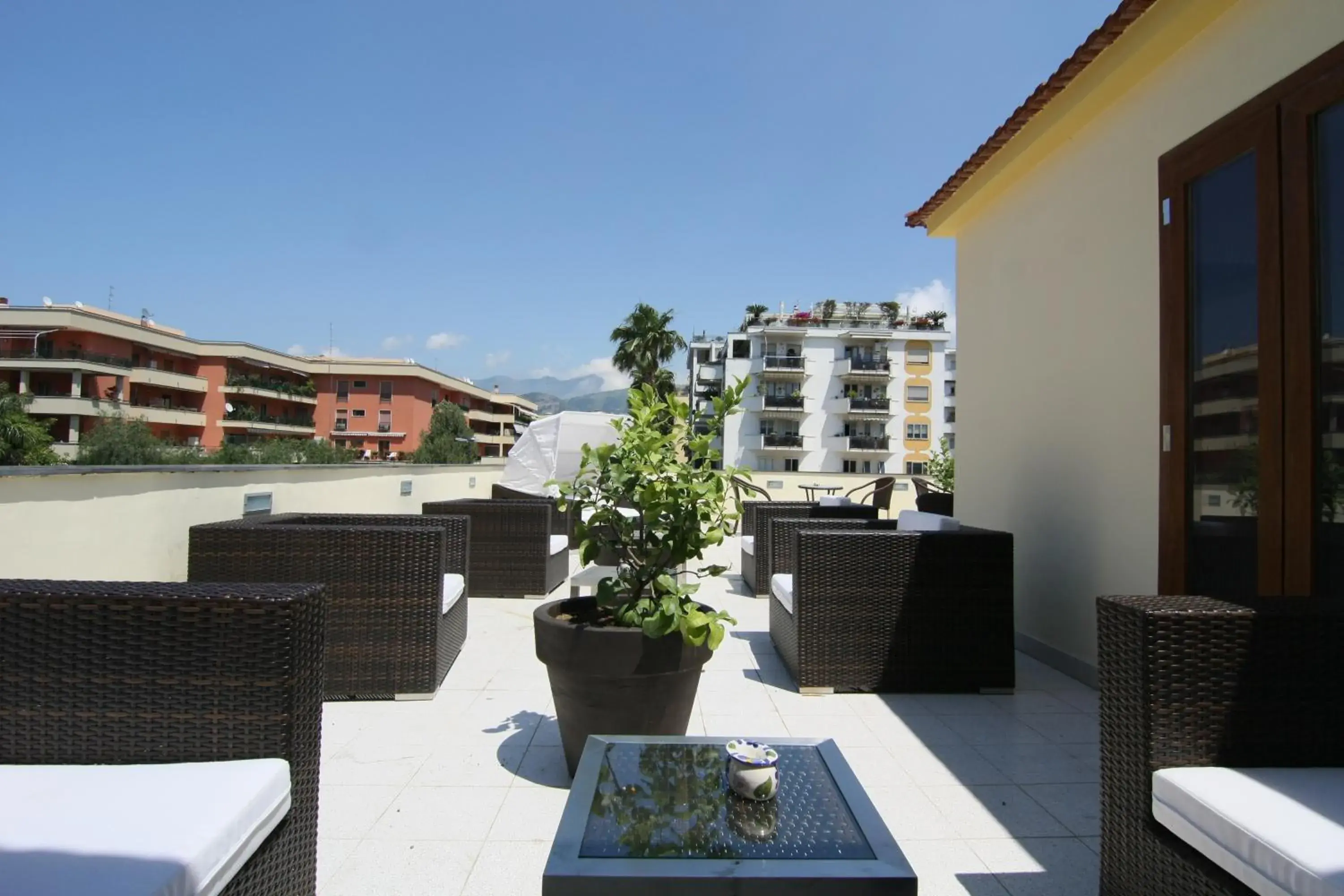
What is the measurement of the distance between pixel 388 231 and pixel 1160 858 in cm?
2097

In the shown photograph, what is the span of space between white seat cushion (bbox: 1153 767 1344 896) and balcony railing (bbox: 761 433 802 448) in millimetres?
48366

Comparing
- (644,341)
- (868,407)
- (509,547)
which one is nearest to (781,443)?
(868,407)

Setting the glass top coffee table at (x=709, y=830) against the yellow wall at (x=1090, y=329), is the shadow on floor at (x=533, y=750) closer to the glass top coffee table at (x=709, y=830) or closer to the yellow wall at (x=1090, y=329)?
the glass top coffee table at (x=709, y=830)

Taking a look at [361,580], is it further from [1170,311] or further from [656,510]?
[1170,311]

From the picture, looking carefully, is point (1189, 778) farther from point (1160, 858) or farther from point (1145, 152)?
point (1145, 152)

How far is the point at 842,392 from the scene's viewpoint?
1953 inches

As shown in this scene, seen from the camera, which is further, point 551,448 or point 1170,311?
point 551,448

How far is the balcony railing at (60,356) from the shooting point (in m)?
37.2

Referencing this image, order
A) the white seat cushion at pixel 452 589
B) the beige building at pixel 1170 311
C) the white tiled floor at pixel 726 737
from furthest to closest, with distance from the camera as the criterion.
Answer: the white seat cushion at pixel 452 589, the beige building at pixel 1170 311, the white tiled floor at pixel 726 737

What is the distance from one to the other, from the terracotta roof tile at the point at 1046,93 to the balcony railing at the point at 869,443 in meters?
45.4

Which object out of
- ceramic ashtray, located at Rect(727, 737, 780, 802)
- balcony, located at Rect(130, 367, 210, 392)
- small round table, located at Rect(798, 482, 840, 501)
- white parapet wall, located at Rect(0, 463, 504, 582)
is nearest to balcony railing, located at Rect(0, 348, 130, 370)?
balcony, located at Rect(130, 367, 210, 392)

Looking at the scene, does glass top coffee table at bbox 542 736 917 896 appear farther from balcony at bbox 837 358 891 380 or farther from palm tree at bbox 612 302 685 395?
balcony at bbox 837 358 891 380

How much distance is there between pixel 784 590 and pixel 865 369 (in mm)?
47445

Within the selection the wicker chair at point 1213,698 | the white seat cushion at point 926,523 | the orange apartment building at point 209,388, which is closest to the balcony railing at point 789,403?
the orange apartment building at point 209,388
